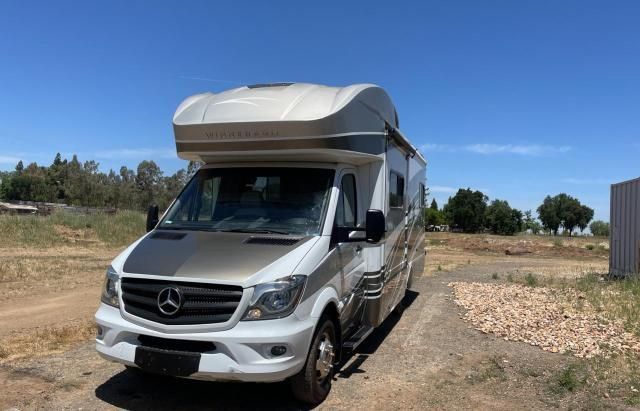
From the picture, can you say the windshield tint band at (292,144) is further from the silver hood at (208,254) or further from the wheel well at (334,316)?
the wheel well at (334,316)

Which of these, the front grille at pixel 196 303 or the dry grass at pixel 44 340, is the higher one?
the front grille at pixel 196 303

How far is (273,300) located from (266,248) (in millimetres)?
596

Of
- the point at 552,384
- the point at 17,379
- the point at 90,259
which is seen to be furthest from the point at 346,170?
the point at 90,259

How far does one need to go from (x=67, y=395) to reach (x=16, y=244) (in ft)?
67.5

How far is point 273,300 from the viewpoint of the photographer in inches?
178

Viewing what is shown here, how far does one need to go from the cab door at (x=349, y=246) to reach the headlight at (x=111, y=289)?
211 cm

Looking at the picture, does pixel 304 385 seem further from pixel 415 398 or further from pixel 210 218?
pixel 210 218

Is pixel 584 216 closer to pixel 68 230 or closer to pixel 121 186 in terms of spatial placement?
pixel 121 186

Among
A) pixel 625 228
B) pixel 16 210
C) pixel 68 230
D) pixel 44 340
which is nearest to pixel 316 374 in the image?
pixel 44 340

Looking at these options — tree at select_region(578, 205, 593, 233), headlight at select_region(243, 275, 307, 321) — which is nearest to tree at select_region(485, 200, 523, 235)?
tree at select_region(578, 205, 593, 233)

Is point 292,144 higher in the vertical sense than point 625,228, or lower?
higher

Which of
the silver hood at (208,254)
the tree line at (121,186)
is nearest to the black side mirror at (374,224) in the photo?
the silver hood at (208,254)

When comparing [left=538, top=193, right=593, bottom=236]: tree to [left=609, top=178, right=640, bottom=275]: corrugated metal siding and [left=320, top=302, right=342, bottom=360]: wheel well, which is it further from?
[left=320, top=302, right=342, bottom=360]: wheel well

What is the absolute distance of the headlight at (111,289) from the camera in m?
4.95
